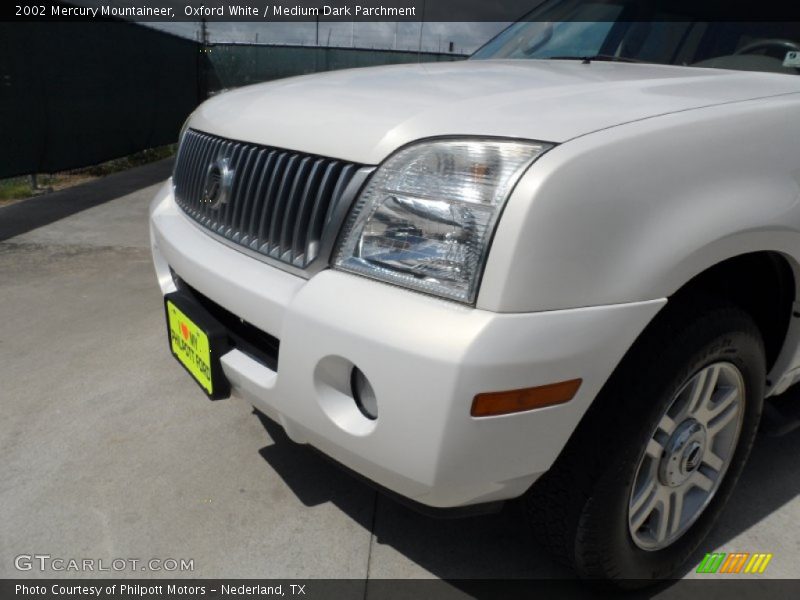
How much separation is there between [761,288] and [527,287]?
3.08 ft

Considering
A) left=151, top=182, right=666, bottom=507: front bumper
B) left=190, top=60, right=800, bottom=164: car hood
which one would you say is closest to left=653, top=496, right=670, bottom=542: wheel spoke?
left=151, top=182, right=666, bottom=507: front bumper

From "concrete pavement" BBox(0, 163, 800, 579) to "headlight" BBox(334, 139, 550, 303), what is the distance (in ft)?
2.36

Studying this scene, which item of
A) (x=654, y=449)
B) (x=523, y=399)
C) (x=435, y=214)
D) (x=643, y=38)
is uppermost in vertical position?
(x=643, y=38)

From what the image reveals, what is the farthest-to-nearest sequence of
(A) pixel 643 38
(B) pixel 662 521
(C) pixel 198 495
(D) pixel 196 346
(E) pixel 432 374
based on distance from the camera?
(A) pixel 643 38
(C) pixel 198 495
(D) pixel 196 346
(B) pixel 662 521
(E) pixel 432 374

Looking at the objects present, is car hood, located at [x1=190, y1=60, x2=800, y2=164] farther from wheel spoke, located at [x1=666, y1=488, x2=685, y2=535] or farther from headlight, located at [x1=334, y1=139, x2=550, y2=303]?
wheel spoke, located at [x1=666, y1=488, x2=685, y2=535]

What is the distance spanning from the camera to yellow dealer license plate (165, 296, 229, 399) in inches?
75.7

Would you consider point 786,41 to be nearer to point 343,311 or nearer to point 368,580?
point 343,311

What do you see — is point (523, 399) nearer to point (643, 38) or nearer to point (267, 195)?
point (267, 195)

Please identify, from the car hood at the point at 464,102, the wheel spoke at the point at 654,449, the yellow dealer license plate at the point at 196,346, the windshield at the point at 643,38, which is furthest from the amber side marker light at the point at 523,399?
the windshield at the point at 643,38

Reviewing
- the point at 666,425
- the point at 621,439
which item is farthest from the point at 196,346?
the point at 666,425

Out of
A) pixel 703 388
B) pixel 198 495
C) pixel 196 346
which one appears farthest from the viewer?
pixel 198 495

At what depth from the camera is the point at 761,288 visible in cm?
193

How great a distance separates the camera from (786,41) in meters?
2.29

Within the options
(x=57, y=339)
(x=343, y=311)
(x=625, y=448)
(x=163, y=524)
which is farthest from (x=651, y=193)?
(x=57, y=339)
